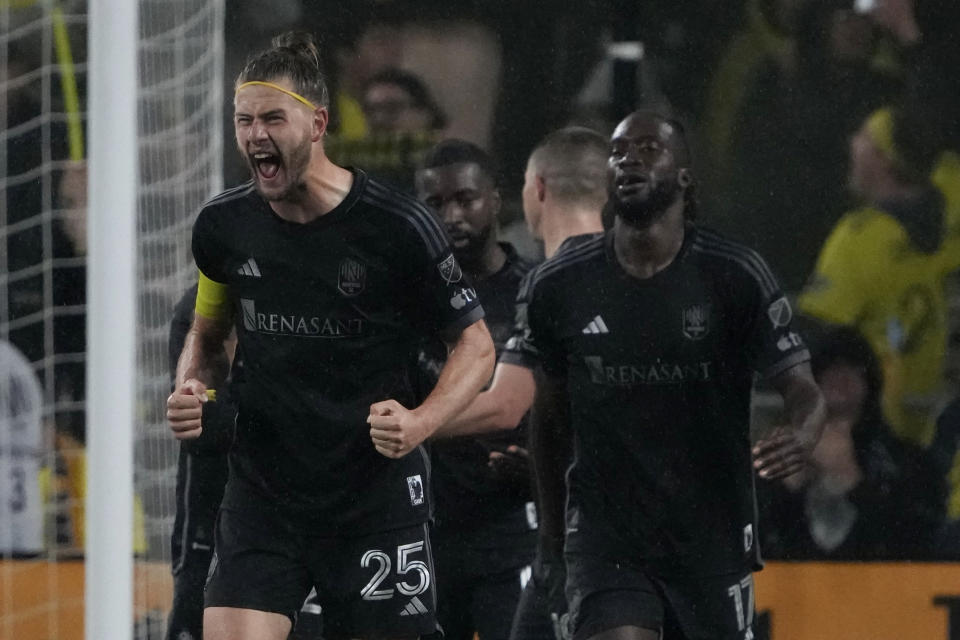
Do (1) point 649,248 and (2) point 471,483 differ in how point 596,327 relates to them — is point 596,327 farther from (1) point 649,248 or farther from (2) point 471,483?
(2) point 471,483

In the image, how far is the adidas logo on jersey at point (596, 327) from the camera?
425cm

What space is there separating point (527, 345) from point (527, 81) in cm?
205

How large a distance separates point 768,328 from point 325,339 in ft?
3.70

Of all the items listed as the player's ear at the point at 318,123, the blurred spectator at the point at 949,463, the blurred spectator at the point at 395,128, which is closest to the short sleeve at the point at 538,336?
the player's ear at the point at 318,123

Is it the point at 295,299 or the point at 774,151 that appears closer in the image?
the point at 295,299

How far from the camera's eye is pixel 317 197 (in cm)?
395

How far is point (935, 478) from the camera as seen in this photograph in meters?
5.91

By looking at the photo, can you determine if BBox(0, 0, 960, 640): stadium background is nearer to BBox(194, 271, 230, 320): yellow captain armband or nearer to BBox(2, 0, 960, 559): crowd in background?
BBox(2, 0, 960, 559): crowd in background

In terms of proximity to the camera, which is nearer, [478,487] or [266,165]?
[266,165]

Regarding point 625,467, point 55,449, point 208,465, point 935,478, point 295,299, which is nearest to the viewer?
point 295,299

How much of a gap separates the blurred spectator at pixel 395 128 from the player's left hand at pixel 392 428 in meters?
2.77

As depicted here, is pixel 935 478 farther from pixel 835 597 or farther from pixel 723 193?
pixel 723 193

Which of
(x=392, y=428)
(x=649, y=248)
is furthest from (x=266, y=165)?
(x=649, y=248)

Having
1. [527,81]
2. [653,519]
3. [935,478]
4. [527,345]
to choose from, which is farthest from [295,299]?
[935,478]
